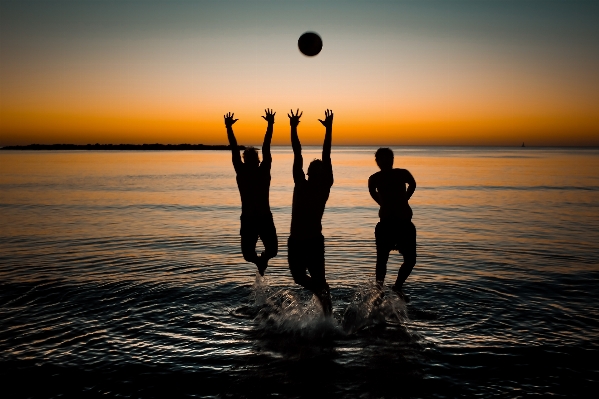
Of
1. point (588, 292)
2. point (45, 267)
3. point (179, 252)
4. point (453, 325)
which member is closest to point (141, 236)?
point (179, 252)

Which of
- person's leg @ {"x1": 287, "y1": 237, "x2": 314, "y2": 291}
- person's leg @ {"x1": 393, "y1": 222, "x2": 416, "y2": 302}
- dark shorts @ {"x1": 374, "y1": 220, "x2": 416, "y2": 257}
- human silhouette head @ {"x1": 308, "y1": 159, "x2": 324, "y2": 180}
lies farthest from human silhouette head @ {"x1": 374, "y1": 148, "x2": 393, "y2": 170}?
person's leg @ {"x1": 287, "y1": 237, "x2": 314, "y2": 291}

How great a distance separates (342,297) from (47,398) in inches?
209

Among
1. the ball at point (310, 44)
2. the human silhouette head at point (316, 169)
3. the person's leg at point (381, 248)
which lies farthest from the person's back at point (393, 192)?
the ball at point (310, 44)

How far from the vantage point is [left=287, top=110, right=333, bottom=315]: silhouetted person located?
283 inches

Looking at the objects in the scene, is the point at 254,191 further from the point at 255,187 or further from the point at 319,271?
the point at 319,271

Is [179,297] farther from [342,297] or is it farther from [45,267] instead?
[45,267]

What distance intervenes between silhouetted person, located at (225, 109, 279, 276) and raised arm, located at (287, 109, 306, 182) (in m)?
0.88

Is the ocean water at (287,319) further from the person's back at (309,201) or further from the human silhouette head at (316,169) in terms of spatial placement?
the human silhouette head at (316,169)

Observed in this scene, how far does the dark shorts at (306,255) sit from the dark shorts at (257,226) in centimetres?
163

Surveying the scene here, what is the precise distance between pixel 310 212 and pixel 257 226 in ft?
6.71

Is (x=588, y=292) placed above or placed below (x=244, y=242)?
below

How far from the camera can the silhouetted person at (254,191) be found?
28.5ft

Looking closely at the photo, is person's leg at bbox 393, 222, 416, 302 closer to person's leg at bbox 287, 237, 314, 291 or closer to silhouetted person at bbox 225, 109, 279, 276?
person's leg at bbox 287, 237, 314, 291

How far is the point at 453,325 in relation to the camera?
7.95m
